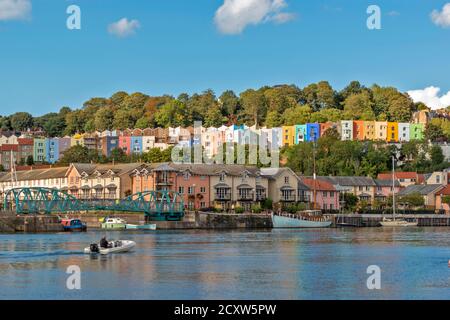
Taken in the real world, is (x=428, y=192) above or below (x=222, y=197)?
above

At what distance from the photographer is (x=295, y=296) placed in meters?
44.9

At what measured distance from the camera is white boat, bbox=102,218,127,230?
4230 inches

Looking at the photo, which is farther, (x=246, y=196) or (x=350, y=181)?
(x=350, y=181)

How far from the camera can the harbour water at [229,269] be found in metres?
46.2

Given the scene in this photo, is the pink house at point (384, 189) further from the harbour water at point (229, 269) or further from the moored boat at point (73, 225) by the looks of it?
the harbour water at point (229, 269)

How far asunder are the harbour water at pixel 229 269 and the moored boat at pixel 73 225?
17.6 meters

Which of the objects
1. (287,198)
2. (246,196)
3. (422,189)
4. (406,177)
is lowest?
(287,198)

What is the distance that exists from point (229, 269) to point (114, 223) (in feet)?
173

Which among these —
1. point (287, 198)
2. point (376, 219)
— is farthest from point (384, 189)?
point (287, 198)

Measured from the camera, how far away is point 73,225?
103312mm

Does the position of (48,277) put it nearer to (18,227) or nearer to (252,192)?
(18,227)

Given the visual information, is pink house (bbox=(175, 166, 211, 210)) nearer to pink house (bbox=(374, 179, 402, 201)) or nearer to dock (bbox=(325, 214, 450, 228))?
dock (bbox=(325, 214, 450, 228))

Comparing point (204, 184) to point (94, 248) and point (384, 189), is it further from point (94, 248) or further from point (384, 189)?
point (94, 248)
